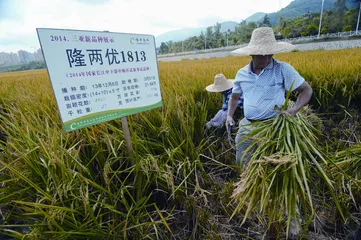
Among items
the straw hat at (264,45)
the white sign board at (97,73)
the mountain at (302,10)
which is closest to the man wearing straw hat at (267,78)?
the straw hat at (264,45)

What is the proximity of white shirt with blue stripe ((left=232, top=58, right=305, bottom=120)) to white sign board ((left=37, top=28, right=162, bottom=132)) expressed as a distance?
0.81 metres

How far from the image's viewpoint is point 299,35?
109 ft

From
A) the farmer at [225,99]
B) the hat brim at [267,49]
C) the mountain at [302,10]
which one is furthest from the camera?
the mountain at [302,10]

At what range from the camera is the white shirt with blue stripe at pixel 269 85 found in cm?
149

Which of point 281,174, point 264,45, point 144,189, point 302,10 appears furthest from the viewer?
point 302,10

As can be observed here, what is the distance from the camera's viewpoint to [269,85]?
1.51 meters

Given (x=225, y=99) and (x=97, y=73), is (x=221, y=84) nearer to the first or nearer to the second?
(x=225, y=99)

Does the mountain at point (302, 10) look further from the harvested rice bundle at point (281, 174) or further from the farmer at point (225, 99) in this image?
the harvested rice bundle at point (281, 174)

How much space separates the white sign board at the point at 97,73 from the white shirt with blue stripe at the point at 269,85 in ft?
2.65

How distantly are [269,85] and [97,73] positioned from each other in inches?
48.7

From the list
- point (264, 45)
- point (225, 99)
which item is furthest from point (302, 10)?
point (264, 45)

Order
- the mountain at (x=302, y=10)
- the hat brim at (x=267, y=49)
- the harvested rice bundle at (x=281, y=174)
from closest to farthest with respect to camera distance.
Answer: the harvested rice bundle at (x=281, y=174) < the hat brim at (x=267, y=49) < the mountain at (x=302, y=10)

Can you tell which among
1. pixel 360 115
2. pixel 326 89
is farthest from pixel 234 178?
pixel 360 115

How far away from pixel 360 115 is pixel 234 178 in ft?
6.28
